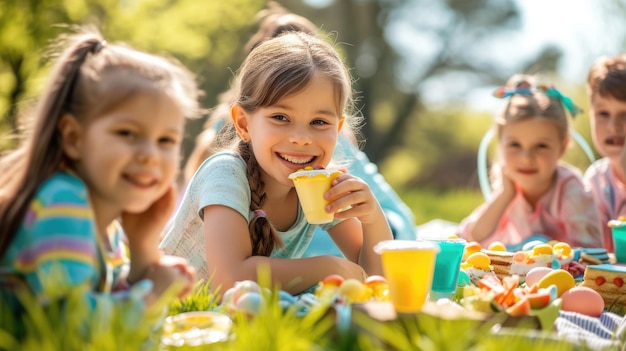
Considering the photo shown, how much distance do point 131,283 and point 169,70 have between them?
521 millimetres

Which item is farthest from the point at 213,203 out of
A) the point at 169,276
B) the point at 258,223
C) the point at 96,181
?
the point at 96,181

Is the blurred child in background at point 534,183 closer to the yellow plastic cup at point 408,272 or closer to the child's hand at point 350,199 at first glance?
the child's hand at point 350,199

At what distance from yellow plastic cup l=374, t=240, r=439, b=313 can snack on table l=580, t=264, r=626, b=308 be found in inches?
42.5

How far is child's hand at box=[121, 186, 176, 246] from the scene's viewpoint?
182 cm

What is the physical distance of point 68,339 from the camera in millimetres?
1451

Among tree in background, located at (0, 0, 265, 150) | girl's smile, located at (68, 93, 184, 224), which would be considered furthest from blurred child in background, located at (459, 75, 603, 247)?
tree in background, located at (0, 0, 265, 150)

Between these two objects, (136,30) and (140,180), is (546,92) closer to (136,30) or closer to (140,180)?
(140,180)

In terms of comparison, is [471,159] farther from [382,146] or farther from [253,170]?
[253,170]

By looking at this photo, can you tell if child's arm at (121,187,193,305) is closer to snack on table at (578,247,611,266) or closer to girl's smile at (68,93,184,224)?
girl's smile at (68,93,184,224)

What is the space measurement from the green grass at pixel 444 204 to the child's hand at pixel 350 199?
7.22 m

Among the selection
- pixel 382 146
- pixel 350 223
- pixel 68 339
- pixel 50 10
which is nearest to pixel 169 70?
pixel 68 339

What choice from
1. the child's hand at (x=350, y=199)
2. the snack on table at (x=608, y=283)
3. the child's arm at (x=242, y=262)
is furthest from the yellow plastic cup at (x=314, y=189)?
the snack on table at (x=608, y=283)

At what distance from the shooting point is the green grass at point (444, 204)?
10.3 meters

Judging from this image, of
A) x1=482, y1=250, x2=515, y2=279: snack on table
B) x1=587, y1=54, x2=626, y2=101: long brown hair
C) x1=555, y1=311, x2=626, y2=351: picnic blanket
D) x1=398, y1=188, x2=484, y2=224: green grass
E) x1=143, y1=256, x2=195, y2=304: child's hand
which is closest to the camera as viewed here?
x1=143, y1=256, x2=195, y2=304: child's hand
